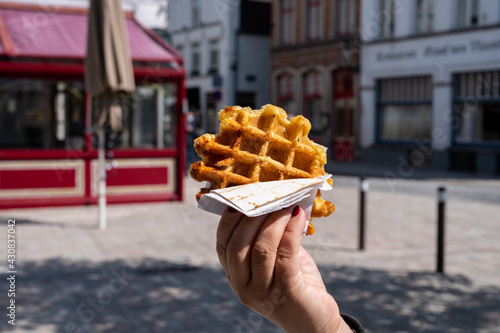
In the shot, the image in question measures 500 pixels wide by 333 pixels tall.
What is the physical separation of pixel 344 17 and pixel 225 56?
30.6 feet

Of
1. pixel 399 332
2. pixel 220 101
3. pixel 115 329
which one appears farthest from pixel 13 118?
pixel 220 101

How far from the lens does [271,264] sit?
150 cm

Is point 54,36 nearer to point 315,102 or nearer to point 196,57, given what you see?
point 315,102

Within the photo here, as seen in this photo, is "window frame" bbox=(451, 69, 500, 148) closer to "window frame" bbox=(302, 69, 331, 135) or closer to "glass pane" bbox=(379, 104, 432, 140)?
"glass pane" bbox=(379, 104, 432, 140)

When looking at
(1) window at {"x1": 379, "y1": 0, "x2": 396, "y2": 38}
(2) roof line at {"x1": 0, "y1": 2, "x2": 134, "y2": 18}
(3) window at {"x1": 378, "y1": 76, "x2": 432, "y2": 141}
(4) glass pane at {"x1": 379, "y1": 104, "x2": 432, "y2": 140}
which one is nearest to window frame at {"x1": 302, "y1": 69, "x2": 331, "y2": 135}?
(3) window at {"x1": 378, "y1": 76, "x2": 432, "y2": 141}

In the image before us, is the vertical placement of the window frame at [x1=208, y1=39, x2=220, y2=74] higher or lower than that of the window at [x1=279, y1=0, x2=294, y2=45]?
lower

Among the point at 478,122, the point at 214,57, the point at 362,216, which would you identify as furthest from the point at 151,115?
the point at 214,57

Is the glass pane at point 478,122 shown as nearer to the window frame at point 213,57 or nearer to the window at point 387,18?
the window at point 387,18

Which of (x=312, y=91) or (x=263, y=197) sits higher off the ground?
(x=312, y=91)

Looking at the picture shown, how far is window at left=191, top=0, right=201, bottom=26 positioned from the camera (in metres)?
37.7

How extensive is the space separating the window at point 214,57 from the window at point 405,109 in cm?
1268

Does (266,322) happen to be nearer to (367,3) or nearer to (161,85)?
(161,85)

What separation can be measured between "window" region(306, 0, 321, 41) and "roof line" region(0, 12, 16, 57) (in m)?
19.4

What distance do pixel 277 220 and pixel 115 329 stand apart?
4468 millimetres
